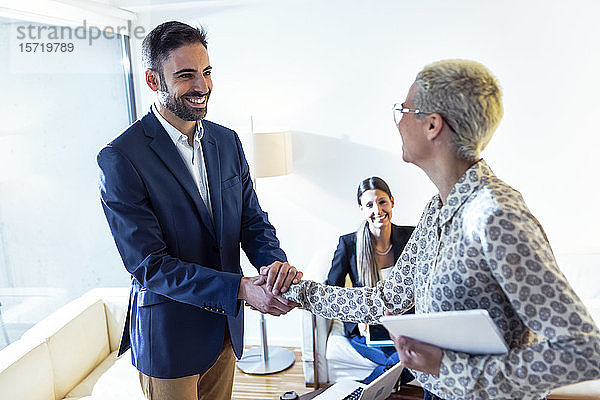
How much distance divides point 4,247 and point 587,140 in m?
3.41

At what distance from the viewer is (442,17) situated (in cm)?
396

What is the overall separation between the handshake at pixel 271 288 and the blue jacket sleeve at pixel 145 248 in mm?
70

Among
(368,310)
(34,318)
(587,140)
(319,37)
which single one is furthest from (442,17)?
(34,318)

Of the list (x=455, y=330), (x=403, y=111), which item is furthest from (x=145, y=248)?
(x=455, y=330)

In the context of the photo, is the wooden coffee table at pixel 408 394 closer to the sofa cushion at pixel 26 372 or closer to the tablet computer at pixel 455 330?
the sofa cushion at pixel 26 372

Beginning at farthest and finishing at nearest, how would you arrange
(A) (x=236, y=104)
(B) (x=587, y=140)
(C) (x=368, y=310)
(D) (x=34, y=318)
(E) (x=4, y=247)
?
(A) (x=236, y=104) < (B) (x=587, y=140) < (D) (x=34, y=318) < (E) (x=4, y=247) < (C) (x=368, y=310)

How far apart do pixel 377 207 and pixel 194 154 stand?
1.79 metres

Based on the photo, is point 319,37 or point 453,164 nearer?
point 453,164

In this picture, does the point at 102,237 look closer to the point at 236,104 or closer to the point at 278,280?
the point at 236,104

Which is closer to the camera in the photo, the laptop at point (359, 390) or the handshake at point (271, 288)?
the handshake at point (271, 288)

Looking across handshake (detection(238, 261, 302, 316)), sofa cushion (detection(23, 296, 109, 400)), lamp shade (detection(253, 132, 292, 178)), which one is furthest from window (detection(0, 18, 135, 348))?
handshake (detection(238, 261, 302, 316))

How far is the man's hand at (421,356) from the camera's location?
1332 mm

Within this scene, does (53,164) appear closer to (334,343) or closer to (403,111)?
(334,343)

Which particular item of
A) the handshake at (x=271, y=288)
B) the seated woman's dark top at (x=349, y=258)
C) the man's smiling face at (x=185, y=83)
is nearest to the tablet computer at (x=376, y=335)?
the seated woman's dark top at (x=349, y=258)
